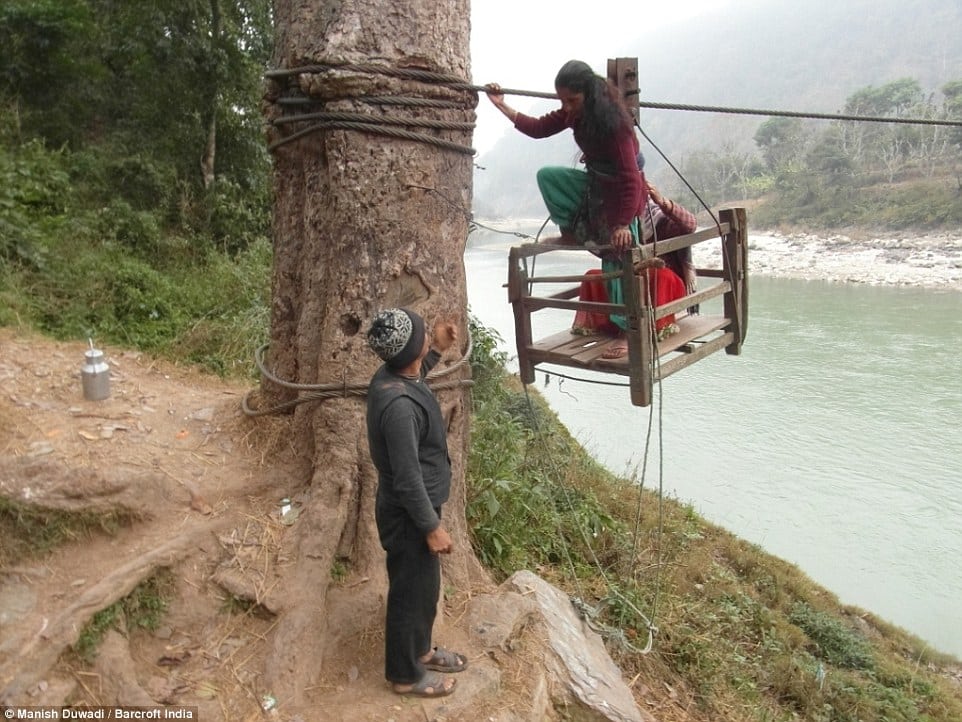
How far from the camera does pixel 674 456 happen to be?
13.3m

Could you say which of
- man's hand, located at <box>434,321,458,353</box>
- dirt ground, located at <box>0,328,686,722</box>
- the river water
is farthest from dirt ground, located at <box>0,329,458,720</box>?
the river water

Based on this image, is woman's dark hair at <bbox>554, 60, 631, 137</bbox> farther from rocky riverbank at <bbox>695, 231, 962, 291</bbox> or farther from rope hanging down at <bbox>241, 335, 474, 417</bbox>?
rocky riverbank at <bbox>695, 231, 962, 291</bbox>

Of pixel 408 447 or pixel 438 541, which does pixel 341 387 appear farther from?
pixel 438 541

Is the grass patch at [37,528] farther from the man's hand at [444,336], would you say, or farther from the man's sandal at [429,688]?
the man's hand at [444,336]

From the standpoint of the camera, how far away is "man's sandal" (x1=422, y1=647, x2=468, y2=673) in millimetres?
2645

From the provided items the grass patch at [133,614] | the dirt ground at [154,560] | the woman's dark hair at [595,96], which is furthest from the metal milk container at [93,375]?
the woman's dark hair at [595,96]

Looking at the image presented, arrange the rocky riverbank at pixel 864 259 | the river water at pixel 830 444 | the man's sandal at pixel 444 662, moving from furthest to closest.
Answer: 1. the rocky riverbank at pixel 864 259
2. the river water at pixel 830 444
3. the man's sandal at pixel 444 662

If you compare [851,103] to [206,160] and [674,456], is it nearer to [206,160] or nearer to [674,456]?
[674,456]

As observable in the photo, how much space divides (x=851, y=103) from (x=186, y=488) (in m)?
45.3

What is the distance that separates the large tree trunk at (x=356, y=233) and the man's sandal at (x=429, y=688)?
1.04 feet

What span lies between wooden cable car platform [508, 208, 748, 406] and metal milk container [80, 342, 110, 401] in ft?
6.27

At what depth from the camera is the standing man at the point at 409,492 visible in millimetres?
2334

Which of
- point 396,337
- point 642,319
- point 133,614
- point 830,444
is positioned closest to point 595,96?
point 642,319

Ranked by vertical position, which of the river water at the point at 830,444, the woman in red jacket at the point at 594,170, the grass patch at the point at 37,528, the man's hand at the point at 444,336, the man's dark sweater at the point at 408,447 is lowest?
the river water at the point at 830,444
